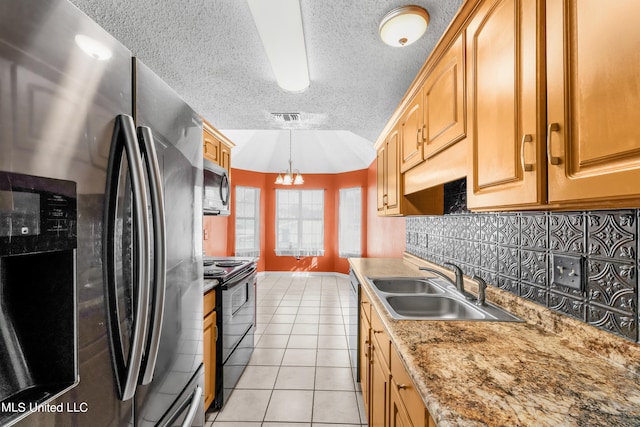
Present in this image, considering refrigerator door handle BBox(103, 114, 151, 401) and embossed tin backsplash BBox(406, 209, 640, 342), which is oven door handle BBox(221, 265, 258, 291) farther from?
embossed tin backsplash BBox(406, 209, 640, 342)

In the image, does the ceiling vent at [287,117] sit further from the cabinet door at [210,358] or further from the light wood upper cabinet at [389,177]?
the cabinet door at [210,358]

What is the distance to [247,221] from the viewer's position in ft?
20.0

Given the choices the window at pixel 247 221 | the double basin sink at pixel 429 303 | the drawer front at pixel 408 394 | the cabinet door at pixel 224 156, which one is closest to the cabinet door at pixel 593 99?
the drawer front at pixel 408 394

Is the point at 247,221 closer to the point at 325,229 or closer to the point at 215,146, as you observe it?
the point at 325,229

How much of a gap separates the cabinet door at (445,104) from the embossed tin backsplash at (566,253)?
1.74ft

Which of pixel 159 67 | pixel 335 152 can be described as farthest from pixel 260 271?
pixel 159 67

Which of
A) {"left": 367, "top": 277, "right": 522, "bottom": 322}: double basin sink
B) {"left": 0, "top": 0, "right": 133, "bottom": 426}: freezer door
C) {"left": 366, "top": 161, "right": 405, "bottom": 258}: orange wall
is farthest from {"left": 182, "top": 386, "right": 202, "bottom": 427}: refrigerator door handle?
{"left": 366, "top": 161, "right": 405, "bottom": 258}: orange wall

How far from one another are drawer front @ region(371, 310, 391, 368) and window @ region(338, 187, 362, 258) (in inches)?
168

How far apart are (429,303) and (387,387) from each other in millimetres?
648

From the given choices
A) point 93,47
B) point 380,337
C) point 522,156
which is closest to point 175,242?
point 93,47

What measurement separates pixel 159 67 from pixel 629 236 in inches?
107

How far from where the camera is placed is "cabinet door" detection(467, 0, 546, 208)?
79 centimetres

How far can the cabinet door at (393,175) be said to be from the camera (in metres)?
2.22

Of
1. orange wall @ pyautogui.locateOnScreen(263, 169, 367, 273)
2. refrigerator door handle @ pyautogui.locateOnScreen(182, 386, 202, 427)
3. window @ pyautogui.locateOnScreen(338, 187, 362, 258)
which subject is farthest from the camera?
orange wall @ pyautogui.locateOnScreen(263, 169, 367, 273)
